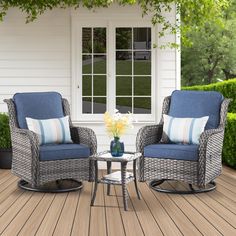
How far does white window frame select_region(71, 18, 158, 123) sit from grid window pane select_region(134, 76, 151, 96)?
0.07 m

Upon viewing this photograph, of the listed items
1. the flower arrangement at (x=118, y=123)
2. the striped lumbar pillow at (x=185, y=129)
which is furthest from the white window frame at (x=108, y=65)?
the flower arrangement at (x=118, y=123)

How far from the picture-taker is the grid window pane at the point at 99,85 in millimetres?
7535

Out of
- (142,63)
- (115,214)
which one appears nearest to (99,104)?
(142,63)

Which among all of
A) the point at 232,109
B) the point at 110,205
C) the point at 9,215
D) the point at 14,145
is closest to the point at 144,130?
the point at 110,205

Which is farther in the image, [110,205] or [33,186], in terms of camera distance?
[33,186]

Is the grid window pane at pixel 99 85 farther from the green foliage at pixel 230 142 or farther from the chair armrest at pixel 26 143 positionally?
the chair armrest at pixel 26 143

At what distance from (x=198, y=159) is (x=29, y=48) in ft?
11.3

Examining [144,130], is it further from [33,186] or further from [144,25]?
[144,25]

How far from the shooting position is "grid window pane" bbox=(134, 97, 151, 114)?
7.53 meters

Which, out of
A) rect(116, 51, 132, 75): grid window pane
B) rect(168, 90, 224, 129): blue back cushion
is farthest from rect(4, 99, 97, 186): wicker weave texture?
rect(116, 51, 132, 75): grid window pane

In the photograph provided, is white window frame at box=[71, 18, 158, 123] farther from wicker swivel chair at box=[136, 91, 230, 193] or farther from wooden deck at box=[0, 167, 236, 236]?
wooden deck at box=[0, 167, 236, 236]

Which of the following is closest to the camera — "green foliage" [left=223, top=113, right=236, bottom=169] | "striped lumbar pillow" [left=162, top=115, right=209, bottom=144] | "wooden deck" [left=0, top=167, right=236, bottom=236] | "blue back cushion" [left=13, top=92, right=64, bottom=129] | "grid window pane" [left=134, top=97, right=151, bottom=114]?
"wooden deck" [left=0, top=167, right=236, bottom=236]

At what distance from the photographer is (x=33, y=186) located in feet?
17.7

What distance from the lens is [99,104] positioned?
754 cm
